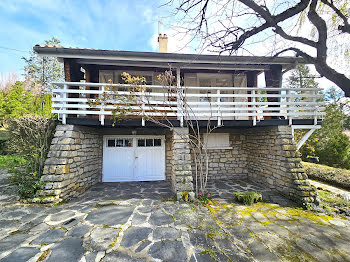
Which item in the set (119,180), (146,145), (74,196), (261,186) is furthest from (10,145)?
(261,186)

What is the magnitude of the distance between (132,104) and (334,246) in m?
5.75

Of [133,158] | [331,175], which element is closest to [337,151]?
[331,175]

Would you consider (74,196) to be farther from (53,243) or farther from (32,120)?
(32,120)

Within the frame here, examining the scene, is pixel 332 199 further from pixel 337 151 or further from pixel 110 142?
pixel 110 142

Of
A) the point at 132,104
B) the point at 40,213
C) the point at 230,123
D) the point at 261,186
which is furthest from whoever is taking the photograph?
the point at 261,186

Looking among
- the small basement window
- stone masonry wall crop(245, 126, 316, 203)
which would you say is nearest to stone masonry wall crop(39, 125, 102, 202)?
the small basement window

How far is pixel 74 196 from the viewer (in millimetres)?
4441

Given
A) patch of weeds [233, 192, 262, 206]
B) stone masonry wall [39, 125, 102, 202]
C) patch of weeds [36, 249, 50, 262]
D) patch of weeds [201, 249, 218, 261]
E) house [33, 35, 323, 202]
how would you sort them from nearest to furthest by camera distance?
patch of weeds [36, 249, 50, 262]
patch of weeds [201, 249, 218, 261]
stone masonry wall [39, 125, 102, 202]
patch of weeds [233, 192, 262, 206]
house [33, 35, 323, 202]

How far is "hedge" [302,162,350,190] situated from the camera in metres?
6.02

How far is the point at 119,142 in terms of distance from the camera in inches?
250

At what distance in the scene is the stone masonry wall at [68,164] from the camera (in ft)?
13.0

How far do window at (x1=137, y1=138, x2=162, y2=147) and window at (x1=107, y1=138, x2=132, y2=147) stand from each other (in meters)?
0.44

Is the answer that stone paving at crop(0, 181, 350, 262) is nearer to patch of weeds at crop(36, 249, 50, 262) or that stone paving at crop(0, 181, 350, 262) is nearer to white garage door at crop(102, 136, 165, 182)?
patch of weeds at crop(36, 249, 50, 262)

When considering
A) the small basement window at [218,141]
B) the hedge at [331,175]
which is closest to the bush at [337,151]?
the hedge at [331,175]
